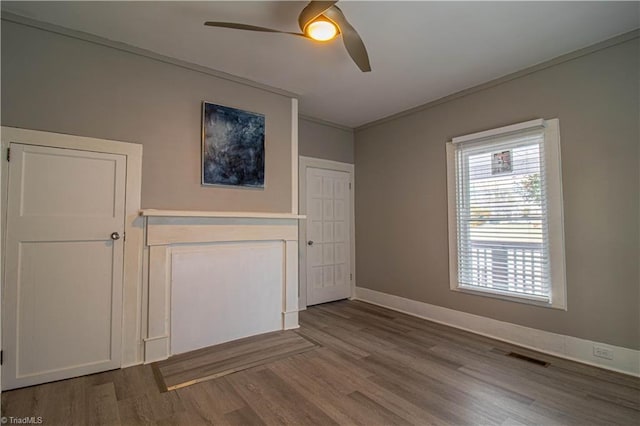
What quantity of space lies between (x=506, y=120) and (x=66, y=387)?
14.9ft

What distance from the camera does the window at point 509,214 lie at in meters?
2.83

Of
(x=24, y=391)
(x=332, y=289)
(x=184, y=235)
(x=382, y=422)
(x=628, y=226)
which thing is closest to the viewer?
(x=382, y=422)

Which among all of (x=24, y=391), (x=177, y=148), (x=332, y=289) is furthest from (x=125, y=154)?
(x=332, y=289)

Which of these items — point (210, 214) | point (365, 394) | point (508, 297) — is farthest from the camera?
point (508, 297)

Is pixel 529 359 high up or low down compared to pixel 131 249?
down

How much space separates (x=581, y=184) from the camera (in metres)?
2.69

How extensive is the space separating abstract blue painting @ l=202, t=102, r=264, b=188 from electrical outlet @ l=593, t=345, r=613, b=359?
3424 mm

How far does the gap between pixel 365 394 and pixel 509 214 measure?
2291 millimetres

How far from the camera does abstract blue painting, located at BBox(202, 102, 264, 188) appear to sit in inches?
119

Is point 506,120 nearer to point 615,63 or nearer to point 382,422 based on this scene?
point 615,63

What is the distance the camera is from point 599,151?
8.57ft

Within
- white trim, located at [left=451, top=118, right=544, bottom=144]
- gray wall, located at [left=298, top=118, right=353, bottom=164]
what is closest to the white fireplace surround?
gray wall, located at [left=298, top=118, right=353, bottom=164]

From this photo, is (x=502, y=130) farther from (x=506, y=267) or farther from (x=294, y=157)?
(x=294, y=157)

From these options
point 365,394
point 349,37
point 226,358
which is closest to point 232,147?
point 349,37
